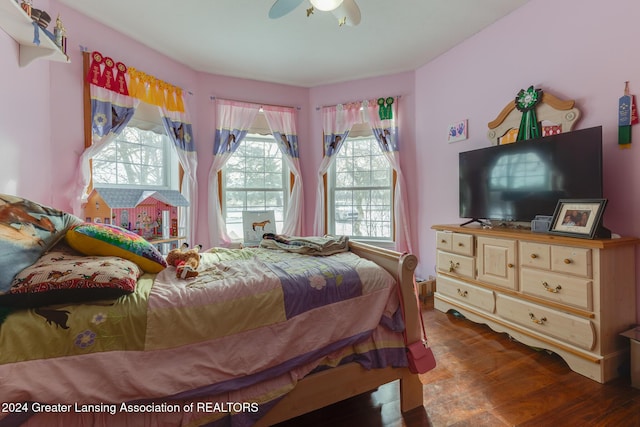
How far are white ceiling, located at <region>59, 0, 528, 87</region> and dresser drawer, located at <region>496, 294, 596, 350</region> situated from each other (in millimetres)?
2472

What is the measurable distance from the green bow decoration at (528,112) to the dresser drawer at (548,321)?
135 cm

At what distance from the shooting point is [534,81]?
2400 millimetres

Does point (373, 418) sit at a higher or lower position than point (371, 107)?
lower

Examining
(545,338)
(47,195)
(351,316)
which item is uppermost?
(47,195)

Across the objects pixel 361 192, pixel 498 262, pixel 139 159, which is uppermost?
pixel 139 159

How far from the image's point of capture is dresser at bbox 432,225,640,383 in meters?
1.71

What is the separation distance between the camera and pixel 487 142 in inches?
109

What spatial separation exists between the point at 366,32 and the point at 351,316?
2679mm

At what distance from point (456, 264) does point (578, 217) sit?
98 centimetres

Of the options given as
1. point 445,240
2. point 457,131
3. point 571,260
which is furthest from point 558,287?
point 457,131

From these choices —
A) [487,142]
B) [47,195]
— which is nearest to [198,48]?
[47,195]

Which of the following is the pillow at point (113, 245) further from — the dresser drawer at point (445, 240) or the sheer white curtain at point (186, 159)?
the dresser drawer at point (445, 240)

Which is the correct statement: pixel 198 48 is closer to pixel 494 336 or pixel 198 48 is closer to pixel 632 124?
pixel 632 124

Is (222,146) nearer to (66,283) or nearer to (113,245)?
(113,245)
